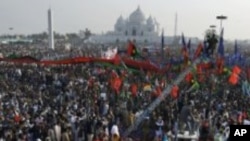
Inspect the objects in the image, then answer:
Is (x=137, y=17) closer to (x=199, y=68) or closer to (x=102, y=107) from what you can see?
(x=199, y=68)

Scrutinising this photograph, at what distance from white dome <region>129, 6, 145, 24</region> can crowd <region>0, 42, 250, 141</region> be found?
88.6 m

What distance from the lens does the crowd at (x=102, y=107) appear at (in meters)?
13.1

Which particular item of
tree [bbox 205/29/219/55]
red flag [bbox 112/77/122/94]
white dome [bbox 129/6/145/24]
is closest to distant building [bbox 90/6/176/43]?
white dome [bbox 129/6/145/24]

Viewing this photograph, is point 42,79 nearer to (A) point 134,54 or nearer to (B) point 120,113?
(A) point 134,54

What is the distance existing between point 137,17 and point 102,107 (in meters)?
100

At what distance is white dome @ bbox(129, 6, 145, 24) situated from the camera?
116 meters

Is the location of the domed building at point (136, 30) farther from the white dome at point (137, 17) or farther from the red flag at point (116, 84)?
the red flag at point (116, 84)

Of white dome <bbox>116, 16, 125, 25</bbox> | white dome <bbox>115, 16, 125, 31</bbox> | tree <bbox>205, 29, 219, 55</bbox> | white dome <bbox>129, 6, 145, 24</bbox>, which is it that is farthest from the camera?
white dome <bbox>116, 16, 125, 25</bbox>

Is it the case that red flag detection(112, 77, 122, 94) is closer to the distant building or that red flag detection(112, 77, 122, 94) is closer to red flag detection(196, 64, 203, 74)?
red flag detection(196, 64, 203, 74)

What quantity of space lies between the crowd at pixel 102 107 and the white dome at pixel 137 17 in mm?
88617

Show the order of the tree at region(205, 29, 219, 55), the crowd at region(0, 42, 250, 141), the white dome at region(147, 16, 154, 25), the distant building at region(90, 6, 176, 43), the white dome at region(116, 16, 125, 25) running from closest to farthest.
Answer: the crowd at region(0, 42, 250, 141)
the tree at region(205, 29, 219, 55)
the distant building at region(90, 6, 176, 43)
the white dome at region(147, 16, 154, 25)
the white dome at region(116, 16, 125, 25)

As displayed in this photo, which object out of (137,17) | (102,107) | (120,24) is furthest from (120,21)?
(102,107)

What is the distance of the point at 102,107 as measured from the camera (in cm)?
1734

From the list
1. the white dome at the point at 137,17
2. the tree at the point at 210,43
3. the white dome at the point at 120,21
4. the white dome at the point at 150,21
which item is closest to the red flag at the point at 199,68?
the tree at the point at 210,43
